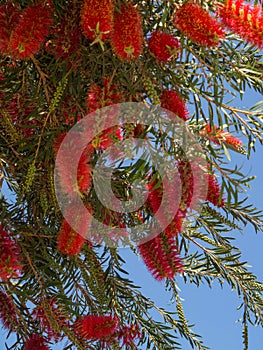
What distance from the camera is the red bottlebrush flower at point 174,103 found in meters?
0.94

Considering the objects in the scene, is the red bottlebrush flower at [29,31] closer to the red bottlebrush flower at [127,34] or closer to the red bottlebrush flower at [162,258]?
the red bottlebrush flower at [127,34]

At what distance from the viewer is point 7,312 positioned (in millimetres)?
1241

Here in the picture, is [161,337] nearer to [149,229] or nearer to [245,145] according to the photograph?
[149,229]

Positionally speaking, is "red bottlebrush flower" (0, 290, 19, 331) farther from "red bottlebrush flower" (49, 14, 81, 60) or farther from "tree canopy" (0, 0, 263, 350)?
"red bottlebrush flower" (49, 14, 81, 60)

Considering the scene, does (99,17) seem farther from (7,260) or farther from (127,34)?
(7,260)

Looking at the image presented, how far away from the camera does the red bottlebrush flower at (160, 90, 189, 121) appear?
94 centimetres

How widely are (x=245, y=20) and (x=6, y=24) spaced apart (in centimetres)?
33

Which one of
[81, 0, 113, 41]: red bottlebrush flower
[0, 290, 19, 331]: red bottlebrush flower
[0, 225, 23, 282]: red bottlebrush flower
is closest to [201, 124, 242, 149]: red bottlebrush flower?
[81, 0, 113, 41]: red bottlebrush flower

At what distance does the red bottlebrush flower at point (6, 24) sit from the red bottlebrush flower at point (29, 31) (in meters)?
0.03

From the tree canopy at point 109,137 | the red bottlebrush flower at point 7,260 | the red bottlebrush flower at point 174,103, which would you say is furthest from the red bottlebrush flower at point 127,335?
the red bottlebrush flower at point 174,103

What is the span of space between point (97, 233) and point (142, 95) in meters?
0.28

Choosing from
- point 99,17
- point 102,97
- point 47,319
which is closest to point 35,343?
point 47,319

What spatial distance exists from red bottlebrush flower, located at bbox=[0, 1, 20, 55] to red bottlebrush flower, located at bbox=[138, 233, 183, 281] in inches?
13.9

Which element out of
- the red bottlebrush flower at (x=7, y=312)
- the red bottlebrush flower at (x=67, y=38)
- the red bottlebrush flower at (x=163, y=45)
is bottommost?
the red bottlebrush flower at (x=7, y=312)
